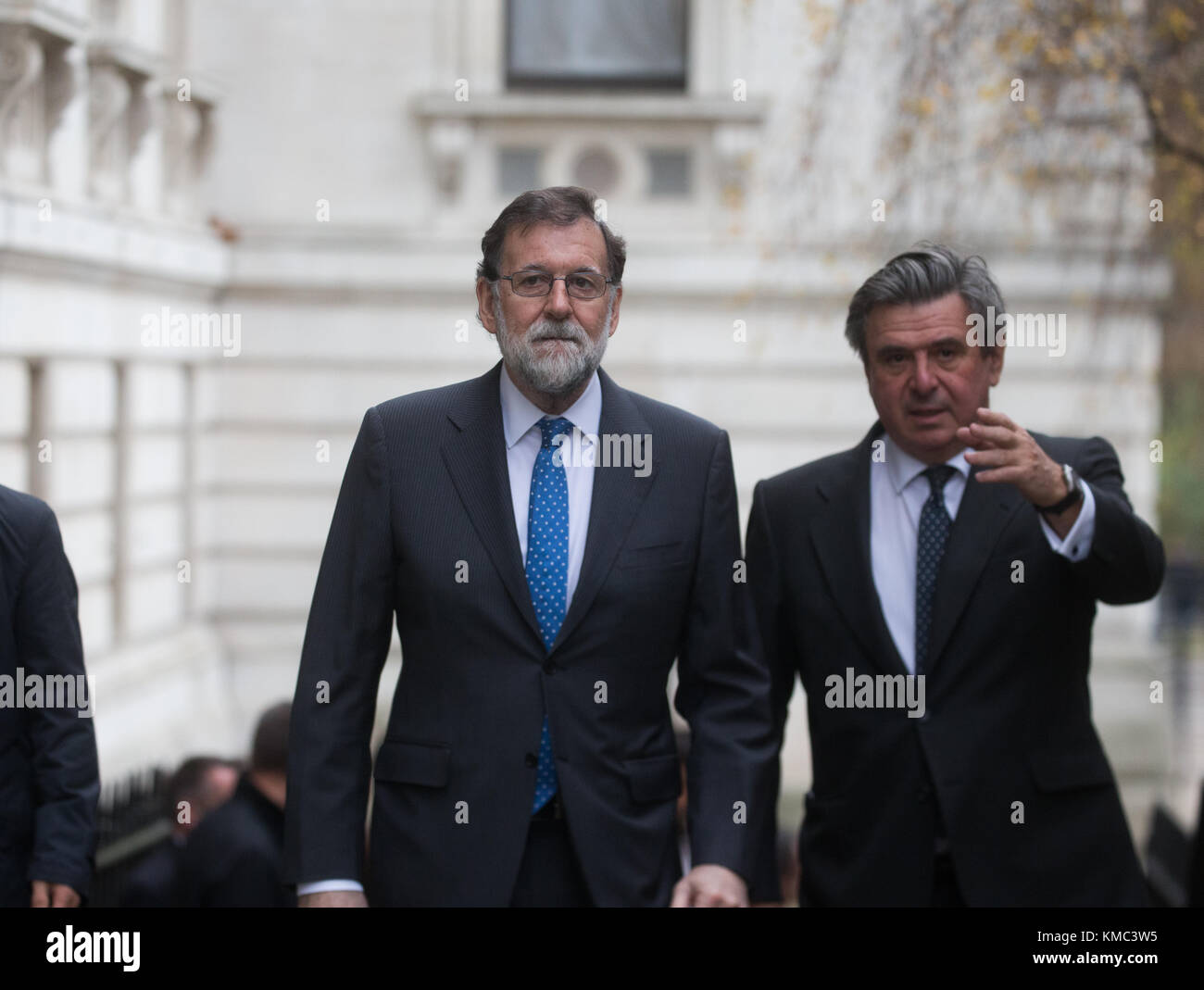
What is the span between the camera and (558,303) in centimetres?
356

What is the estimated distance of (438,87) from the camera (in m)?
12.2

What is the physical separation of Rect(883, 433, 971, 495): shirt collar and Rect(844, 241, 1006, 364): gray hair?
0.29 m

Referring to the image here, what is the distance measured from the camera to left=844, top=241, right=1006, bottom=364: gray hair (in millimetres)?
3967

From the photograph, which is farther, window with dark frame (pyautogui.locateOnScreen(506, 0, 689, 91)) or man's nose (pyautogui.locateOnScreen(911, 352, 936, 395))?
window with dark frame (pyautogui.locateOnScreen(506, 0, 689, 91))

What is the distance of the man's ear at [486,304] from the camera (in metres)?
3.74

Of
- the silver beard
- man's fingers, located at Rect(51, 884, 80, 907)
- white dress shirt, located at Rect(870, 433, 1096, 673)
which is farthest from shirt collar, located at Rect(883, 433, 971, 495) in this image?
man's fingers, located at Rect(51, 884, 80, 907)

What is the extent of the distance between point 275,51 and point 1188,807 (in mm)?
9087

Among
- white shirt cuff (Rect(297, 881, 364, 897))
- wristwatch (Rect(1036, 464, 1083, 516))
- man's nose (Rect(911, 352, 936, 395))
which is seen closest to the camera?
white shirt cuff (Rect(297, 881, 364, 897))

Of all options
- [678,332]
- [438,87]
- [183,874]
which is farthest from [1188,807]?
[183,874]

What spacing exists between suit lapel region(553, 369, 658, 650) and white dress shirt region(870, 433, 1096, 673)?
0.69 m

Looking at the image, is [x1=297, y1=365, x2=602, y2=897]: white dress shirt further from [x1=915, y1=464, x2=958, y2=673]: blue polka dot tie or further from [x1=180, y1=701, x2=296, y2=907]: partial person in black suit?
[x1=180, y1=701, x2=296, y2=907]: partial person in black suit

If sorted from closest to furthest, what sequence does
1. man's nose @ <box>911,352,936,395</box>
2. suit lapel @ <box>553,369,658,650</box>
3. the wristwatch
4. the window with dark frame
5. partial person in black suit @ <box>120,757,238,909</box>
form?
suit lapel @ <box>553,369,658,650</box>
the wristwatch
man's nose @ <box>911,352,936,395</box>
partial person in black suit @ <box>120,757,238,909</box>
the window with dark frame

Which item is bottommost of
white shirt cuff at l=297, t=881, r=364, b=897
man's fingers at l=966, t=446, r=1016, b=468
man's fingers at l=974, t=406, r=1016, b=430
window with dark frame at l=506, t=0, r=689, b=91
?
white shirt cuff at l=297, t=881, r=364, b=897

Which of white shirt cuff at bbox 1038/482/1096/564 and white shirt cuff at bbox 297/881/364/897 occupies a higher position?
white shirt cuff at bbox 1038/482/1096/564
